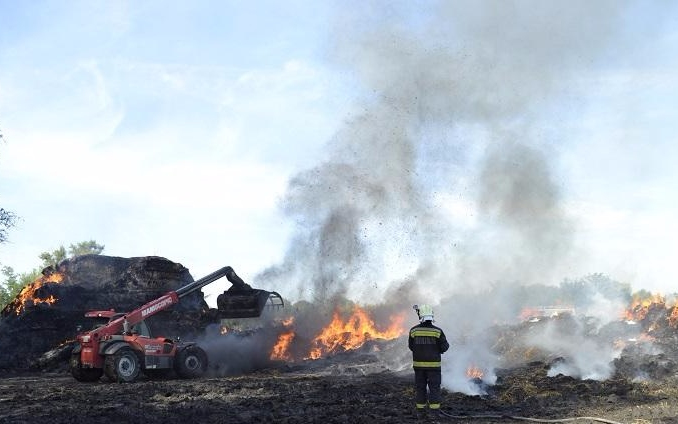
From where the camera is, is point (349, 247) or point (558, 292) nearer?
point (349, 247)

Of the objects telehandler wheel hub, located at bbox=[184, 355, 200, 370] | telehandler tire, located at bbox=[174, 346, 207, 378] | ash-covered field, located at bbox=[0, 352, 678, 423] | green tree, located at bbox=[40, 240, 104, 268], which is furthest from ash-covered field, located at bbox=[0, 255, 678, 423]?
green tree, located at bbox=[40, 240, 104, 268]

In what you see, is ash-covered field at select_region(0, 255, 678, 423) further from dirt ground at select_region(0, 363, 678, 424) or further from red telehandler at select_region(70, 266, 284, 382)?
red telehandler at select_region(70, 266, 284, 382)

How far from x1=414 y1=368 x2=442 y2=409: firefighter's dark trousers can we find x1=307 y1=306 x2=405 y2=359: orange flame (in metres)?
16.1

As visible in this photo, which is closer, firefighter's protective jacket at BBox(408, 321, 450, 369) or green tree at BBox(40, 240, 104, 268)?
firefighter's protective jacket at BBox(408, 321, 450, 369)

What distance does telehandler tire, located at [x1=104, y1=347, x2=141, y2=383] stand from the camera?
16.9m

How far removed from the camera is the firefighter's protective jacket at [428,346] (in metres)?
11.0

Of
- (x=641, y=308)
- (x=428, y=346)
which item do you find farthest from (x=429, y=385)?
(x=641, y=308)

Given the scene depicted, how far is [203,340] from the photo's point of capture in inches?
893

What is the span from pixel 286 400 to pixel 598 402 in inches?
251

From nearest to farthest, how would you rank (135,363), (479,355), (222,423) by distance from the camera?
(222,423), (135,363), (479,355)

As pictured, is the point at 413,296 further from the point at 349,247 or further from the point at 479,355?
the point at 479,355

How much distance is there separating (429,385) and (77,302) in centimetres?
1859

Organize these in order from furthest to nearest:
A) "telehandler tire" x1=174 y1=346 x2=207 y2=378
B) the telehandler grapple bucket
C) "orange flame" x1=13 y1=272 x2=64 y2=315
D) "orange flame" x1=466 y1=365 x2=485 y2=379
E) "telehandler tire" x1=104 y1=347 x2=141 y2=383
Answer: "orange flame" x1=13 y1=272 x2=64 y2=315 → the telehandler grapple bucket → "telehandler tire" x1=174 y1=346 x2=207 y2=378 → "orange flame" x1=466 y1=365 x2=485 y2=379 → "telehandler tire" x1=104 y1=347 x2=141 y2=383

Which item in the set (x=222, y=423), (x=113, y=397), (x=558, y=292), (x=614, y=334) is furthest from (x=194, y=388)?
(x=558, y=292)
